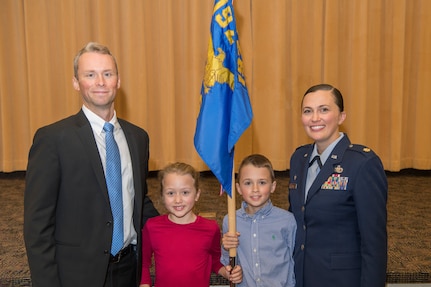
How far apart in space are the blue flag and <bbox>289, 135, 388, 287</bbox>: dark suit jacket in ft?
1.29

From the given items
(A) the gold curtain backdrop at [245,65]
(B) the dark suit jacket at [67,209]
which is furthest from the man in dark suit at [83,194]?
(A) the gold curtain backdrop at [245,65]

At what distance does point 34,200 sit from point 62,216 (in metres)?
0.15

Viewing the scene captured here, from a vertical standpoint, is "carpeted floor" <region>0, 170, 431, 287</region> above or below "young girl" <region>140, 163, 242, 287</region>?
below

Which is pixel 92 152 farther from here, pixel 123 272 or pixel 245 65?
pixel 245 65

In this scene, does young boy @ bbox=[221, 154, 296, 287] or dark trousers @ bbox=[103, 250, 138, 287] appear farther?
young boy @ bbox=[221, 154, 296, 287]

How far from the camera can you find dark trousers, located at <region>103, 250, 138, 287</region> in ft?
7.09

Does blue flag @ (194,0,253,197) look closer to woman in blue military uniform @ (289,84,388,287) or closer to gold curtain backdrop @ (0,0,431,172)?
woman in blue military uniform @ (289,84,388,287)

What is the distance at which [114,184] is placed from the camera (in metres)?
2.11

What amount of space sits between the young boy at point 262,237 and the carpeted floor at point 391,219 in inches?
36.0

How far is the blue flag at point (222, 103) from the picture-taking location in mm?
2291

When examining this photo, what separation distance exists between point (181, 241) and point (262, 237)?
1.29ft

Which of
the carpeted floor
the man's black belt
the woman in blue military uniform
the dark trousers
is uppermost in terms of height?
the woman in blue military uniform

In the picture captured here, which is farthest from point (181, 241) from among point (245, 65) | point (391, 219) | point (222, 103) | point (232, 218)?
point (245, 65)

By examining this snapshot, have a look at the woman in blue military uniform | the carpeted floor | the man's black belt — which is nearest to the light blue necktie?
the man's black belt
